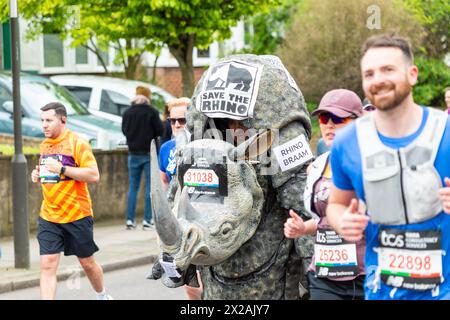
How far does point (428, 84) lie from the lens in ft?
101

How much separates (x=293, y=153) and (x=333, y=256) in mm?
711

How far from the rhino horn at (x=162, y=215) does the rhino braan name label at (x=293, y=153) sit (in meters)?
0.94

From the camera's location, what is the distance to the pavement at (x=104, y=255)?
40.5 feet

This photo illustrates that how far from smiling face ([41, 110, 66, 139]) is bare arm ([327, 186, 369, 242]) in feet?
18.0

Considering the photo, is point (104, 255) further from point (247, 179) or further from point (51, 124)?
point (247, 179)

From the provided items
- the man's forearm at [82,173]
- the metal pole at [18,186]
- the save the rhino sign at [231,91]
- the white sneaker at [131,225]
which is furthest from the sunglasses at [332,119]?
the white sneaker at [131,225]

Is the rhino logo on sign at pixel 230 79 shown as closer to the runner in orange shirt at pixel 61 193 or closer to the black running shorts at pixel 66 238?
the runner in orange shirt at pixel 61 193

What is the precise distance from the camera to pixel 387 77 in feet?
15.4

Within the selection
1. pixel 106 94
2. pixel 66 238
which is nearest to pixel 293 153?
pixel 66 238

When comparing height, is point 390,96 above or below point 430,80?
above

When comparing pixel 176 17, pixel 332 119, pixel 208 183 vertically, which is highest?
pixel 176 17

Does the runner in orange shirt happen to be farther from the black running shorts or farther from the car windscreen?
the car windscreen

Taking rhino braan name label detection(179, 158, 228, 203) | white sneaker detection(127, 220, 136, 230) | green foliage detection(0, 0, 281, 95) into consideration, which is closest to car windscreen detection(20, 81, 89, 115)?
green foliage detection(0, 0, 281, 95)

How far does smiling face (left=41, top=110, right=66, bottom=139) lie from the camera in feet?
33.0
